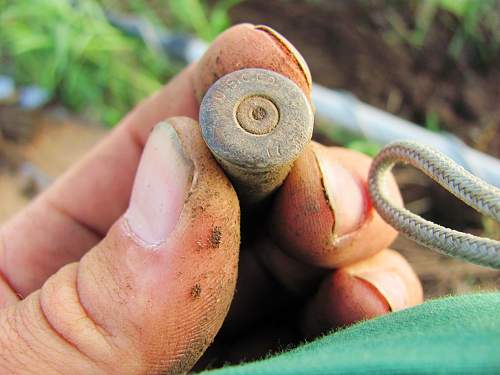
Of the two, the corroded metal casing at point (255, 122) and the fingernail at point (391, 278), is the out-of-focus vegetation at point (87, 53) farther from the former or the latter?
the corroded metal casing at point (255, 122)

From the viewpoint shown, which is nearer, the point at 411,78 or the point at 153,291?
the point at 153,291

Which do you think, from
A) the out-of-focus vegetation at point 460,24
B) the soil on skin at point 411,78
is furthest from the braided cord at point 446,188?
the out-of-focus vegetation at point 460,24

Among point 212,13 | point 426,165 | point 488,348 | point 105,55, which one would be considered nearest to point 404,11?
point 212,13

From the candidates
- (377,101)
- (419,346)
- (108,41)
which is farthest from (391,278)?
(108,41)

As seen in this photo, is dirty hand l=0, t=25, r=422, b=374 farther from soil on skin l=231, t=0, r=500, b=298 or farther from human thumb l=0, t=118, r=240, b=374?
soil on skin l=231, t=0, r=500, b=298

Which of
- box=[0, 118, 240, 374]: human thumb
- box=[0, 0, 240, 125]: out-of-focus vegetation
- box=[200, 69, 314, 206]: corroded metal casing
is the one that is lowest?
box=[0, 0, 240, 125]: out-of-focus vegetation

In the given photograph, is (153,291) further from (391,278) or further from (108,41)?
(108,41)

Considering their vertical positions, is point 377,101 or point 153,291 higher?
point 153,291

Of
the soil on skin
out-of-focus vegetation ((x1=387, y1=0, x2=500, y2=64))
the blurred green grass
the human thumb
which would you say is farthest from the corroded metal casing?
out-of-focus vegetation ((x1=387, y1=0, x2=500, y2=64))
